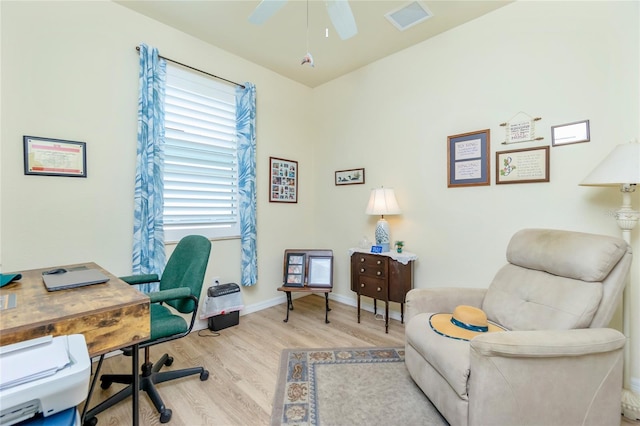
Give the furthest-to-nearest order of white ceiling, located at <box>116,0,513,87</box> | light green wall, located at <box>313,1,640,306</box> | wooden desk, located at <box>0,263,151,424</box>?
1. white ceiling, located at <box>116,0,513,87</box>
2. light green wall, located at <box>313,1,640,306</box>
3. wooden desk, located at <box>0,263,151,424</box>

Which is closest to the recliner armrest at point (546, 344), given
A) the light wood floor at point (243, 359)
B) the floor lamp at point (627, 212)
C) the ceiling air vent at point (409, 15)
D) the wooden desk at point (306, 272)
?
the floor lamp at point (627, 212)

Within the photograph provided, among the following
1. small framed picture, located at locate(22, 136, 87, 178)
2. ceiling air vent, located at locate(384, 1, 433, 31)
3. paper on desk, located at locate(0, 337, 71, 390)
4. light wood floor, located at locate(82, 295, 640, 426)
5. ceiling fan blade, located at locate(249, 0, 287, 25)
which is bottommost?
light wood floor, located at locate(82, 295, 640, 426)

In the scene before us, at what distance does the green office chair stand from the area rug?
0.63m

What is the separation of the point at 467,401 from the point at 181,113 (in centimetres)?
309

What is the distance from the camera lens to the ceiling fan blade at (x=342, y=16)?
1.67 m

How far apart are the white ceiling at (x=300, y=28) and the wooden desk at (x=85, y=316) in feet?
7.53

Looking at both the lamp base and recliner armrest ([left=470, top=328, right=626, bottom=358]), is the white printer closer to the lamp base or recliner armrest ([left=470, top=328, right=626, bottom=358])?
recliner armrest ([left=470, top=328, right=626, bottom=358])

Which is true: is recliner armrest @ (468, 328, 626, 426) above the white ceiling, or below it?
below

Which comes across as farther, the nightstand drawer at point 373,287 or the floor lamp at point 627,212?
the nightstand drawer at point 373,287

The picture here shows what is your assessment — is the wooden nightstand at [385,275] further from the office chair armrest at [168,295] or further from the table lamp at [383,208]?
the office chair armrest at [168,295]

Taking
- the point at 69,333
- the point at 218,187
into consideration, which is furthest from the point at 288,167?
the point at 69,333

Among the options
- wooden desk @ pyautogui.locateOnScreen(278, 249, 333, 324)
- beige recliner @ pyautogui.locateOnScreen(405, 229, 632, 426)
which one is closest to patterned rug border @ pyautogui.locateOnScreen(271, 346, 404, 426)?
beige recliner @ pyautogui.locateOnScreen(405, 229, 632, 426)

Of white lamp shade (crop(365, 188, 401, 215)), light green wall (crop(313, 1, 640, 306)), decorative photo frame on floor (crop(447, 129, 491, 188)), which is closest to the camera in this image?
light green wall (crop(313, 1, 640, 306))

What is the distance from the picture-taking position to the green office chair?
159 cm
